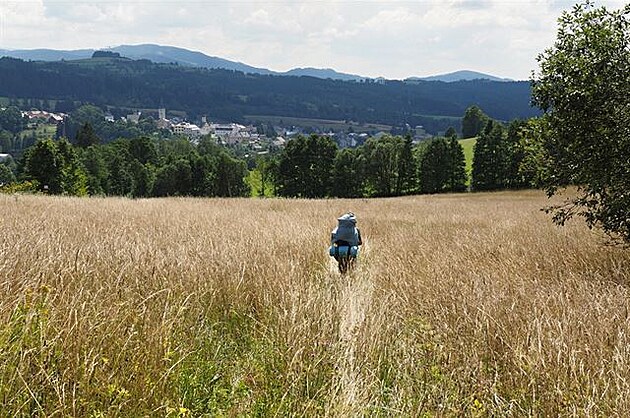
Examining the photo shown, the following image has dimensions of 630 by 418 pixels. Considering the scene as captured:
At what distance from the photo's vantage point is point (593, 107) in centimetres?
689

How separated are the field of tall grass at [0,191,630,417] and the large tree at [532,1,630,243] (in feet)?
4.18

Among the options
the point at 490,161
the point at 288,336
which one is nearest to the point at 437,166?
the point at 490,161

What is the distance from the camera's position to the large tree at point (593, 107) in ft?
22.2

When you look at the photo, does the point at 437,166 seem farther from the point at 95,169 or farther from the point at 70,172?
the point at 95,169

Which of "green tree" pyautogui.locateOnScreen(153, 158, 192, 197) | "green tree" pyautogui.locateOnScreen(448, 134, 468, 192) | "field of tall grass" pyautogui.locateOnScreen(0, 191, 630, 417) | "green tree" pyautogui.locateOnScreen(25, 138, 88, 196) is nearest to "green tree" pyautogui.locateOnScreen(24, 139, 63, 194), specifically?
"green tree" pyautogui.locateOnScreen(25, 138, 88, 196)

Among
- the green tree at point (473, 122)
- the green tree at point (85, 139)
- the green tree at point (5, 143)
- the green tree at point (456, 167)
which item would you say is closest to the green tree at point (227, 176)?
the green tree at point (456, 167)

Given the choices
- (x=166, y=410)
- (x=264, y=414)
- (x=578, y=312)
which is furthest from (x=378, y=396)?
(x=578, y=312)

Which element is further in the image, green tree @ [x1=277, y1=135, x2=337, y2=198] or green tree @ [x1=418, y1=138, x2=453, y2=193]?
green tree @ [x1=418, y1=138, x2=453, y2=193]

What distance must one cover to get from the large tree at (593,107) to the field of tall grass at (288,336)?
1.27 meters

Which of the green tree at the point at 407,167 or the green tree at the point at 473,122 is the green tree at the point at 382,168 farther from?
the green tree at the point at 473,122

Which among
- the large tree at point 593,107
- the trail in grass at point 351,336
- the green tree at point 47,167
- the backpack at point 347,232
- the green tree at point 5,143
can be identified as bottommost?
the green tree at point 5,143

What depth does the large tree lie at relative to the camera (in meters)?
6.75

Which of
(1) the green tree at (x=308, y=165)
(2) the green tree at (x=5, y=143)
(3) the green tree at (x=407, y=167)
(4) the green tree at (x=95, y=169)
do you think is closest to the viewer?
(1) the green tree at (x=308, y=165)

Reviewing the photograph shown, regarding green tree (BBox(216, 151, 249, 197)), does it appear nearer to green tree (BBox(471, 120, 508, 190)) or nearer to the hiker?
green tree (BBox(471, 120, 508, 190))
